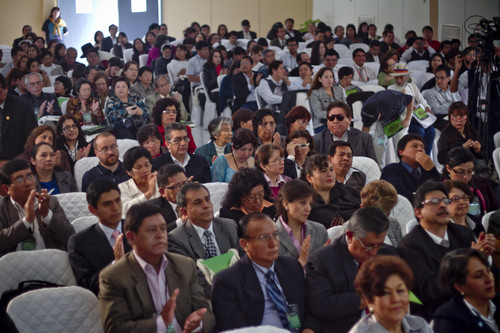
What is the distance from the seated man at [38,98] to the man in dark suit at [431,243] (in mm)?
5251

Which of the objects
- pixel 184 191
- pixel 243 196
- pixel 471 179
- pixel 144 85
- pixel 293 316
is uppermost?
pixel 144 85

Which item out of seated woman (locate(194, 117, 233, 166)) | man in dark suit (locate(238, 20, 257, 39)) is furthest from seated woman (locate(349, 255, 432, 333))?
man in dark suit (locate(238, 20, 257, 39))

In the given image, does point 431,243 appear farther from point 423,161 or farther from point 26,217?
point 26,217

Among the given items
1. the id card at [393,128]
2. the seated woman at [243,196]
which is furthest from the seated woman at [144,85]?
the seated woman at [243,196]

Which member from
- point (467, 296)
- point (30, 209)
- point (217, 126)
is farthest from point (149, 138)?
point (467, 296)

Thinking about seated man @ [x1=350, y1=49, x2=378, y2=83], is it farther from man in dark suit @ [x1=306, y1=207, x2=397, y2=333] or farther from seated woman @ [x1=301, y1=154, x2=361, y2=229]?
man in dark suit @ [x1=306, y1=207, x2=397, y2=333]

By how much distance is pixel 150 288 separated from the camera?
3.24 metres

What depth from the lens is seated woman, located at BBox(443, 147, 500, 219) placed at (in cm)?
498

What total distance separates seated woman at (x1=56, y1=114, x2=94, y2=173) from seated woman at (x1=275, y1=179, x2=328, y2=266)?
8.79 ft

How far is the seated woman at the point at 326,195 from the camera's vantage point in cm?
464

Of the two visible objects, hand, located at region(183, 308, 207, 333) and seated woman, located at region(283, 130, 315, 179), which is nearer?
hand, located at region(183, 308, 207, 333)

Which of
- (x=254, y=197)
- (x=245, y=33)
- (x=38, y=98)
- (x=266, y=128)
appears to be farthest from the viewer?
(x=245, y=33)

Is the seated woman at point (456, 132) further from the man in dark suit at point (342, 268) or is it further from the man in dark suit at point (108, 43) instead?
the man in dark suit at point (108, 43)

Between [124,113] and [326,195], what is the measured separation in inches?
124
